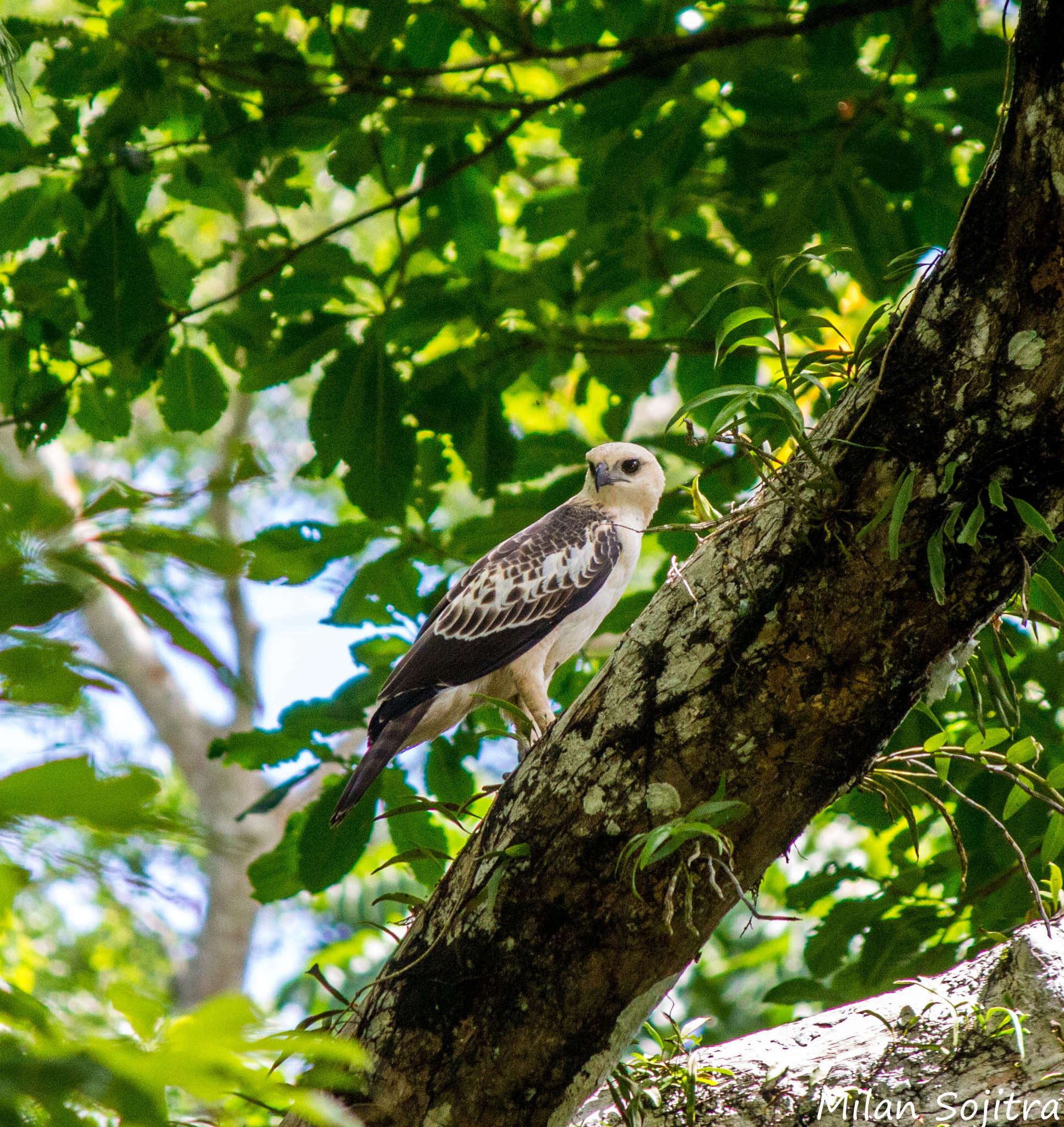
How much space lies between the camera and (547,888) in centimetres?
192

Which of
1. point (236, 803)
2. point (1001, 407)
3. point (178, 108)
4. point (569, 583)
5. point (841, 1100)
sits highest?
point (236, 803)

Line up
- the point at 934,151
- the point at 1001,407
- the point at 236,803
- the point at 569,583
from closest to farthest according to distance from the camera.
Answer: the point at 1001,407 → the point at 934,151 → the point at 569,583 → the point at 236,803

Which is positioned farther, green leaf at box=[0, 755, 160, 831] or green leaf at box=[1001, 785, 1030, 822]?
green leaf at box=[1001, 785, 1030, 822]

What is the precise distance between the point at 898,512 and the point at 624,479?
2.61m

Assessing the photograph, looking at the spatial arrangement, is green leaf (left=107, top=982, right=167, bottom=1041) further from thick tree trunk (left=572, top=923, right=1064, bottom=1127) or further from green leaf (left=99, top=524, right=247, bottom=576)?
thick tree trunk (left=572, top=923, right=1064, bottom=1127)

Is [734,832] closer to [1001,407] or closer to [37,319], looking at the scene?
[1001,407]

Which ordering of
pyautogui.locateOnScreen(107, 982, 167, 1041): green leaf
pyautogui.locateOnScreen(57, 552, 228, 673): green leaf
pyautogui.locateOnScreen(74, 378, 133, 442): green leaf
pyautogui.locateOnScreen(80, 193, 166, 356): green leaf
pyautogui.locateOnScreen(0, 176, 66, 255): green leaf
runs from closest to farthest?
1. pyautogui.locateOnScreen(57, 552, 228, 673): green leaf
2. pyautogui.locateOnScreen(107, 982, 167, 1041): green leaf
3. pyautogui.locateOnScreen(80, 193, 166, 356): green leaf
4. pyautogui.locateOnScreen(0, 176, 66, 255): green leaf
5. pyautogui.locateOnScreen(74, 378, 133, 442): green leaf

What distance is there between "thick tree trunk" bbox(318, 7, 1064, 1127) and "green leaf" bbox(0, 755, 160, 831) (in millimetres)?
1245

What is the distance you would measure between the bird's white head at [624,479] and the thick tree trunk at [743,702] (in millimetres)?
2186

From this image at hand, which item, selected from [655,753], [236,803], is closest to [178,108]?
[655,753]

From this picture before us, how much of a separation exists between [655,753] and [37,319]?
3288mm

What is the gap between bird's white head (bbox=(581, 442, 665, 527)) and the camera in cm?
421

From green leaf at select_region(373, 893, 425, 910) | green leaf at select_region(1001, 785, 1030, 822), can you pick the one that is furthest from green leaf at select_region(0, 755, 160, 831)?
green leaf at select_region(1001, 785, 1030, 822)

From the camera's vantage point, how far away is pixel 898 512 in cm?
169
